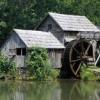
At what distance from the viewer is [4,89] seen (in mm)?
32000

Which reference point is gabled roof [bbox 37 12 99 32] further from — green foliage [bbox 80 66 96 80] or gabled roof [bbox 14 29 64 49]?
green foliage [bbox 80 66 96 80]

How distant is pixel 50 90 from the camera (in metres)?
31.8

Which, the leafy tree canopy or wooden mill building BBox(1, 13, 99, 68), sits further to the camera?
the leafy tree canopy

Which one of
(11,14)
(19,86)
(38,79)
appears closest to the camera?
(19,86)

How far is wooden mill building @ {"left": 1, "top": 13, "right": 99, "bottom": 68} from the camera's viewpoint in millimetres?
40125

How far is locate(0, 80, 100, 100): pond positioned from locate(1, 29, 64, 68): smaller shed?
354 centimetres

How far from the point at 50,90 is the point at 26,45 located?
26.4ft

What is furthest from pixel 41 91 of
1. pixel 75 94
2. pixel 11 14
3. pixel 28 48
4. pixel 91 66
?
pixel 11 14

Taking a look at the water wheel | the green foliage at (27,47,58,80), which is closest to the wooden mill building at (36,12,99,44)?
the water wheel

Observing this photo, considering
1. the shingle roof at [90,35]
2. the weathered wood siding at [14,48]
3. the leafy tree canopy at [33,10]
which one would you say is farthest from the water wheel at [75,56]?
the leafy tree canopy at [33,10]

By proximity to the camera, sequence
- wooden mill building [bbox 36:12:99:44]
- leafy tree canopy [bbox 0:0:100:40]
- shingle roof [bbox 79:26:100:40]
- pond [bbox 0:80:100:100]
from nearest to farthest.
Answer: pond [bbox 0:80:100:100], wooden mill building [bbox 36:12:99:44], shingle roof [bbox 79:26:100:40], leafy tree canopy [bbox 0:0:100:40]

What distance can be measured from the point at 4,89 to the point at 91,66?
13311 millimetres

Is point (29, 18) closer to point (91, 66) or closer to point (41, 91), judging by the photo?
point (91, 66)

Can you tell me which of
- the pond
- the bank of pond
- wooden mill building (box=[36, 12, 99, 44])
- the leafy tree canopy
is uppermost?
the leafy tree canopy
